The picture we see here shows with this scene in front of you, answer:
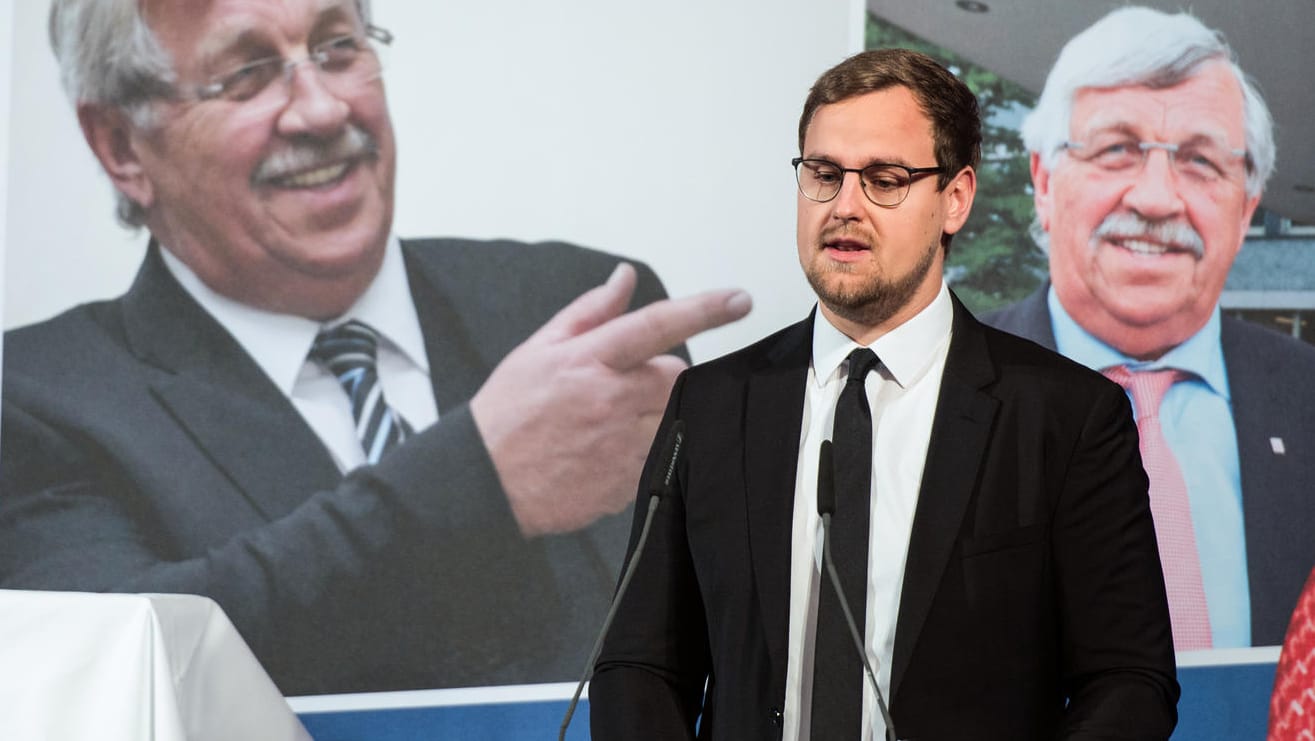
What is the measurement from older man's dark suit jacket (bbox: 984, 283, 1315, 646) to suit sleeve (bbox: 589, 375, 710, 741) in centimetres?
179

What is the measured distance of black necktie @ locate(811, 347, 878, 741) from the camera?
4.64ft

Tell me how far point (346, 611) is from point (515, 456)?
481 mm

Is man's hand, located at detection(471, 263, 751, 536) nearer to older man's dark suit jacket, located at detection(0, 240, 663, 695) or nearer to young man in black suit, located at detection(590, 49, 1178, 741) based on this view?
older man's dark suit jacket, located at detection(0, 240, 663, 695)

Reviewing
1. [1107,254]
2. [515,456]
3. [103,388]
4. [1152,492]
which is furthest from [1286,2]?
[103,388]

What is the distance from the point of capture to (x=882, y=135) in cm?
148

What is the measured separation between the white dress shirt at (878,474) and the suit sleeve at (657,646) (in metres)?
0.14

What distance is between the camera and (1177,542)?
3107 mm

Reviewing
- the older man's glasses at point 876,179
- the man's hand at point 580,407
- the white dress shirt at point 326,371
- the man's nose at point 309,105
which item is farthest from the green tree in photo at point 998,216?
the older man's glasses at point 876,179

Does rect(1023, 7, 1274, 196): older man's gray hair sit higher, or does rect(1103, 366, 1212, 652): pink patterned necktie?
rect(1023, 7, 1274, 196): older man's gray hair

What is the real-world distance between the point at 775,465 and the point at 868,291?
235mm

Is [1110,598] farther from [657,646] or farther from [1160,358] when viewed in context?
[1160,358]

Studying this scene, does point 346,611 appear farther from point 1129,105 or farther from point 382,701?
point 1129,105

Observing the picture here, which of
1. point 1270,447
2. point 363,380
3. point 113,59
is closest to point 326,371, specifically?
point 363,380

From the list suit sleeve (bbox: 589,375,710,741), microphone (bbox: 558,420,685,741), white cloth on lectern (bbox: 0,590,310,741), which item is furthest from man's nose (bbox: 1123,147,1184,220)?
white cloth on lectern (bbox: 0,590,310,741)
